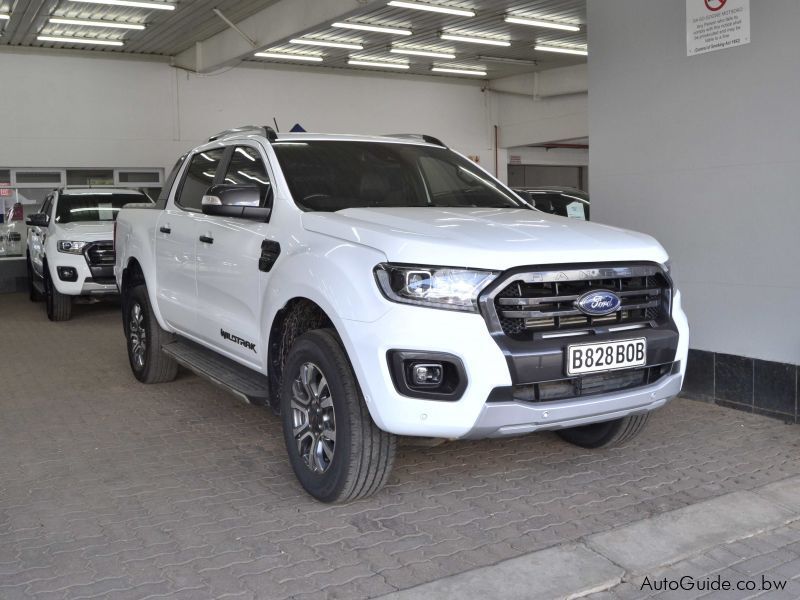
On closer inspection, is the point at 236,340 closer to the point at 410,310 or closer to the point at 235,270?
the point at 235,270

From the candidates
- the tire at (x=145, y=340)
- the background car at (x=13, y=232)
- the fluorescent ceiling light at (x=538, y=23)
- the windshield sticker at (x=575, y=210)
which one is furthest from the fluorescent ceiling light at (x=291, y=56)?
the tire at (x=145, y=340)

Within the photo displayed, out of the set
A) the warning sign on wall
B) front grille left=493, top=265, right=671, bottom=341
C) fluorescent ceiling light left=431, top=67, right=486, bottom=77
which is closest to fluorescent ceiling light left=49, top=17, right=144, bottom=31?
fluorescent ceiling light left=431, top=67, right=486, bottom=77

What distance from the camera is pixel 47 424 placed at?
554 cm

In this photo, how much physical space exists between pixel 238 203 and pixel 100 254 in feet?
22.6

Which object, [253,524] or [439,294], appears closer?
[439,294]

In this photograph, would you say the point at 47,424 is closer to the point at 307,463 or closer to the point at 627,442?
the point at 307,463

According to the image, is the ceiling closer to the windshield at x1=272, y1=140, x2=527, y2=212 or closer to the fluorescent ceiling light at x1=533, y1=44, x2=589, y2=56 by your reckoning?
the fluorescent ceiling light at x1=533, y1=44, x2=589, y2=56

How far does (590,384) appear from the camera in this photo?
3627 mm

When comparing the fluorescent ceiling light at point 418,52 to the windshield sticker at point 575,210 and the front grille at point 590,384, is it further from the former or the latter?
the front grille at point 590,384

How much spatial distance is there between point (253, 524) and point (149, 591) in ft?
2.33

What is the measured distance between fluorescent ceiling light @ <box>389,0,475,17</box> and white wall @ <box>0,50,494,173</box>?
5431 mm

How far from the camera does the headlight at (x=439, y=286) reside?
337 centimetres

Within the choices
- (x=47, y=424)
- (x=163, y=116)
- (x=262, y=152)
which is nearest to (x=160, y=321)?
(x=47, y=424)

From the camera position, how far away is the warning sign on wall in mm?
5320
